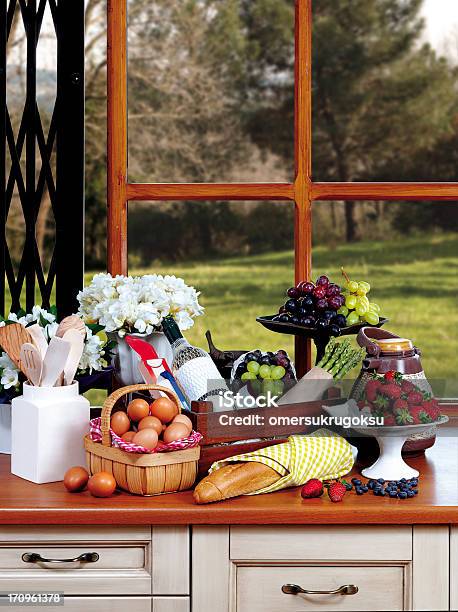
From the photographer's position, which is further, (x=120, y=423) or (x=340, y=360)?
(x=340, y=360)

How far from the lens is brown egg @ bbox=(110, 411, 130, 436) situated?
1.94m

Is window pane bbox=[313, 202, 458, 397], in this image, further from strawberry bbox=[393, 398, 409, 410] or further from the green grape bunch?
strawberry bbox=[393, 398, 409, 410]

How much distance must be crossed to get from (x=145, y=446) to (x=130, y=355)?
42 cm

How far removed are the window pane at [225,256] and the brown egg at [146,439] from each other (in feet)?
24.8

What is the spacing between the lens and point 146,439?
188cm

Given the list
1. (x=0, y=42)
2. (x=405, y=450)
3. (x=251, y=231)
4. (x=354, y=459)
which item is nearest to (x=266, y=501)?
(x=354, y=459)

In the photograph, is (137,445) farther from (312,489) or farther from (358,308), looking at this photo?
(358,308)

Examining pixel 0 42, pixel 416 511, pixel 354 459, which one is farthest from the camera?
pixel 0 42

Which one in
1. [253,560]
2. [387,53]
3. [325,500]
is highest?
[387,53]

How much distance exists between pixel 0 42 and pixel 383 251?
7.67 metres

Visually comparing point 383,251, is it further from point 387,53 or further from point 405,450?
point 405,450

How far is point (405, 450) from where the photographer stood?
221 cm

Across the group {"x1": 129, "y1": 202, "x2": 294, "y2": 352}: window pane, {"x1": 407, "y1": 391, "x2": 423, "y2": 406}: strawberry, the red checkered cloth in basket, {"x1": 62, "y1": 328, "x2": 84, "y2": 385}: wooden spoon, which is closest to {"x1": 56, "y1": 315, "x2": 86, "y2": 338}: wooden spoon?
{"x1": 62, "y1": 328, "x2": 84, "y2": 385}: wooden spoon

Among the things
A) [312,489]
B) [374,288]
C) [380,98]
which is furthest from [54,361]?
[380,98]
